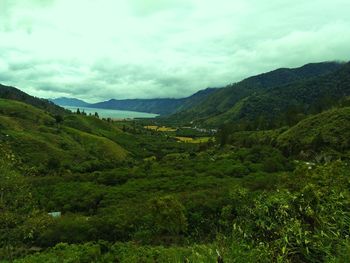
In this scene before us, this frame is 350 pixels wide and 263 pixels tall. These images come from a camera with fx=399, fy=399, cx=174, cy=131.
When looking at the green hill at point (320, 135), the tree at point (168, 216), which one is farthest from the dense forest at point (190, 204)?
the green hill at point (320, 135)

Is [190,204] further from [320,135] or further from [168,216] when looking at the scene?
[320,135]

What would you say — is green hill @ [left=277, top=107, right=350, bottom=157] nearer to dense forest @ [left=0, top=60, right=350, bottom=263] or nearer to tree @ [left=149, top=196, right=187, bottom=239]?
dense forest @ [left=0, top=60, right=350, bottom=263]

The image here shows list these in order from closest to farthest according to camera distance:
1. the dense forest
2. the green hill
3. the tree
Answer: the dense forest, the tree, the green hill

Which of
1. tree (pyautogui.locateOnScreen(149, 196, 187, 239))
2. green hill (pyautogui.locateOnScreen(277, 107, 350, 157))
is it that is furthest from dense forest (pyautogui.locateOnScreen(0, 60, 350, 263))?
green hill (pyautogui.locateOnScreen(277, 107, 350, 157))

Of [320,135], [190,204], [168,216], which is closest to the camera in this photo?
[168,216]

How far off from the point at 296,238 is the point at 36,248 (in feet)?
269

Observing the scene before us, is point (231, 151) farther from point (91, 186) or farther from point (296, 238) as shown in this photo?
point (296, 238)

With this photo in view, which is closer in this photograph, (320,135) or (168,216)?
(168,216)

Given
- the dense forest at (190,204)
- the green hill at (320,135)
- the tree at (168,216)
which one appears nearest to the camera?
the dense forest at (190,204)

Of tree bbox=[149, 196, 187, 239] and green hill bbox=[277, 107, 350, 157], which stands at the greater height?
green hill bbox=[277, 107, 350, 157]

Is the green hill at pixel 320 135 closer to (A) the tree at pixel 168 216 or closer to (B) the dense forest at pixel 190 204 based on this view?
(B) the dense forest at pixel 190 204

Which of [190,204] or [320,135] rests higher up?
[320,135]

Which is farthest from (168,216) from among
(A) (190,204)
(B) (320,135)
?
(B) (320,135)

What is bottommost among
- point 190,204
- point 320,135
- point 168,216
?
point 190,204
